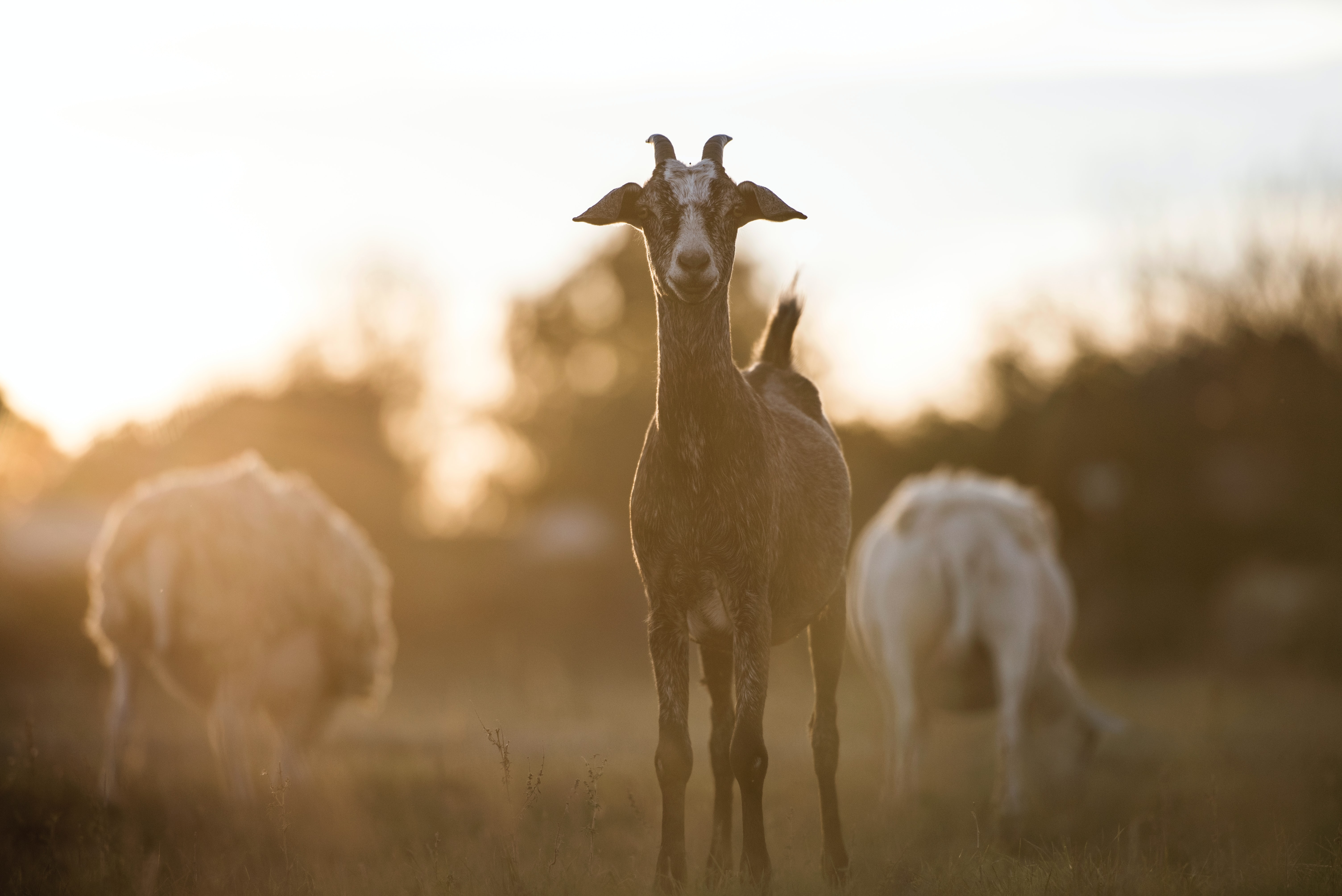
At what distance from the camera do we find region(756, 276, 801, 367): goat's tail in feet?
22.2

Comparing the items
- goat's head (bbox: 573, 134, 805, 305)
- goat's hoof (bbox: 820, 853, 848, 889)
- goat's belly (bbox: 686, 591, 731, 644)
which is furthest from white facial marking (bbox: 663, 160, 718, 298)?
goat's hoof (bbox: 820, 853, 848, 889)

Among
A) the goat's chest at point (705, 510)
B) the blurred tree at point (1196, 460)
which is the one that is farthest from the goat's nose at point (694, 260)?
the blurred tree at point (1196, 460)

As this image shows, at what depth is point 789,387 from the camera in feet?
20.8

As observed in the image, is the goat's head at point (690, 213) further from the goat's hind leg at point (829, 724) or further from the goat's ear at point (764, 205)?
the goat's hind leg at point (829, 724)

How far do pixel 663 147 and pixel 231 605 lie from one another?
5214 millimetres

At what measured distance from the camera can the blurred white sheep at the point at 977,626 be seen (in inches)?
331

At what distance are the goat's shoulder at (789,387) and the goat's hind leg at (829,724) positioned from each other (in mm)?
984

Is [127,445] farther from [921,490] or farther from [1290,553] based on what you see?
[1290,553]

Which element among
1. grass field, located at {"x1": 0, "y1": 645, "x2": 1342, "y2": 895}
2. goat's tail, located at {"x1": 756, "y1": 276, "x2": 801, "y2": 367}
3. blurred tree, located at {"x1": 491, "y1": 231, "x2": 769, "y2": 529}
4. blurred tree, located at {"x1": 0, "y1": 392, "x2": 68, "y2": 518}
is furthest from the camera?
blurred tree, located at {"x1": 491, "y1": 231, "x2": 769, "y2": 529}

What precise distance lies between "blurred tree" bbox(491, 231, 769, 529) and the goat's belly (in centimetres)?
2116

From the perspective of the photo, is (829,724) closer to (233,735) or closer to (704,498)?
(704,498)

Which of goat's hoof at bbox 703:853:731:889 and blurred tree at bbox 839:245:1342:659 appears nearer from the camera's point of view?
goat's hoof at bbox 703:853:731:889

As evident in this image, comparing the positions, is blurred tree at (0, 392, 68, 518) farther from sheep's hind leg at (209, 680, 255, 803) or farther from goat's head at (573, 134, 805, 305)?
goat's head at (573, 134, 805, 305)

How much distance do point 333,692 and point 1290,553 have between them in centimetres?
1890
